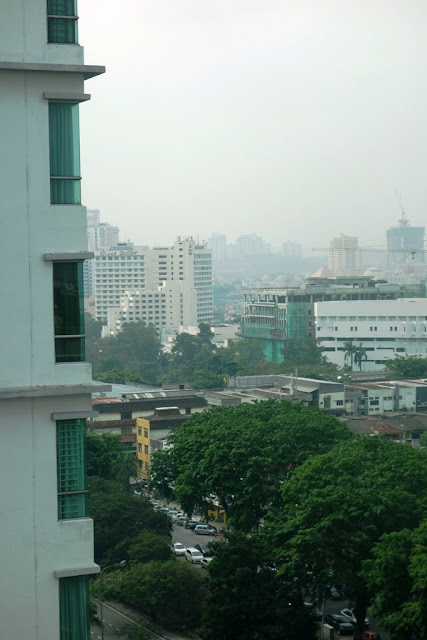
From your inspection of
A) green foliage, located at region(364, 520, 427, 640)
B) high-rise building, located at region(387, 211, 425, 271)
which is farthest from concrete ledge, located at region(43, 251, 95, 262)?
high-rise building, located at region(387, 211, 425, 271)

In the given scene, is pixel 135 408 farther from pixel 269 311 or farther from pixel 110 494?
pixel 269 311

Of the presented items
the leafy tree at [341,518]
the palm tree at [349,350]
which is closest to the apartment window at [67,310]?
the leafy tree at [341,518]

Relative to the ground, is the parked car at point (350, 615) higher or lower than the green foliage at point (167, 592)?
lower

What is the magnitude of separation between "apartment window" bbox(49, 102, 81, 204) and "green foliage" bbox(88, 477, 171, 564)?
9.96m

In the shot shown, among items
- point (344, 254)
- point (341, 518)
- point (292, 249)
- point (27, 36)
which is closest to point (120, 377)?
point (341, 518)

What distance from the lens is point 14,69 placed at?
10.8ft

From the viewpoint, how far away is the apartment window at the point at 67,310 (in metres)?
3.34

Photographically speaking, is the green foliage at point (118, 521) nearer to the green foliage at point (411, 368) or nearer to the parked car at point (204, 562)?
the parked car at point (204, 562)

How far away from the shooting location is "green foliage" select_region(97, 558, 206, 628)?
11.2 m

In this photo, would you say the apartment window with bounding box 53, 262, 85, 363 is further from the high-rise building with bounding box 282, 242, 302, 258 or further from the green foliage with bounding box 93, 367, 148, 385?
the high-rise building with bounding box 282, 242, 302, 258

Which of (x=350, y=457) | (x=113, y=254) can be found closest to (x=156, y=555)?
(x=350, y=457)

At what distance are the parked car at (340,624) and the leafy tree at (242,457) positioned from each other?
73.1 inches

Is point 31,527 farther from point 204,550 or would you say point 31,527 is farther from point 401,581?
point 204,550

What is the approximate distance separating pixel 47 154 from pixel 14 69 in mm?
286
